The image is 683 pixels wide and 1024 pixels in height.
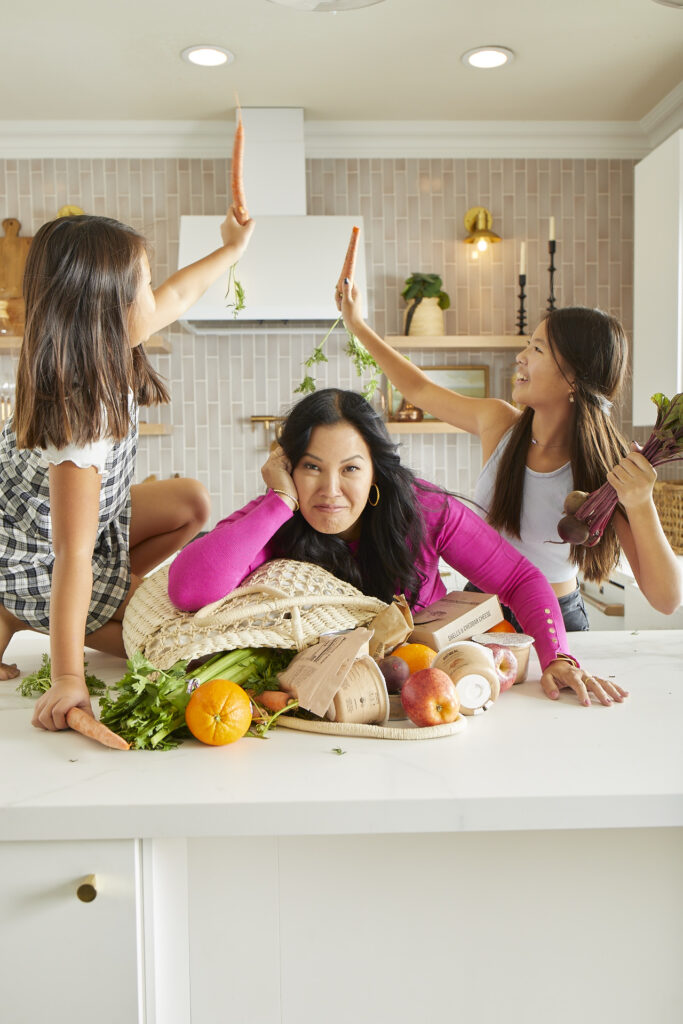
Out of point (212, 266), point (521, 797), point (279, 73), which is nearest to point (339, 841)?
point (521, 797)

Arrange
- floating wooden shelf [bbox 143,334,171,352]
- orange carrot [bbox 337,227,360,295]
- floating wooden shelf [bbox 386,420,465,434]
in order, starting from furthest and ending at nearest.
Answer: floating wooden shelf [bbox 386,420,465,434] < floating wooden shelf [bbox 143,334,171,352] < orange carrot [bbox 337,227,360,295]

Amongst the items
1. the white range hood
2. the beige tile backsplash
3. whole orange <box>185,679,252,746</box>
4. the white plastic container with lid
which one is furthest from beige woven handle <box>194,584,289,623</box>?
the beige tile backsplash

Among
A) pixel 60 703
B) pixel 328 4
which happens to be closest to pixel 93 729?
pixel 60 703

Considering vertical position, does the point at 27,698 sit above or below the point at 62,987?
above

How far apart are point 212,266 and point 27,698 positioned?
94 centimetres

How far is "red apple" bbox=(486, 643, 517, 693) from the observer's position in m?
1.27

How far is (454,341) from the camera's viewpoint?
3732mm

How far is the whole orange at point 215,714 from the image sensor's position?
1060mm

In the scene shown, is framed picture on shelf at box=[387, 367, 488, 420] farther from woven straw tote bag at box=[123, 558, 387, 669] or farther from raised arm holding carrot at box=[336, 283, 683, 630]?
woven straw tote bag at box=[123, 558, 387, 669]

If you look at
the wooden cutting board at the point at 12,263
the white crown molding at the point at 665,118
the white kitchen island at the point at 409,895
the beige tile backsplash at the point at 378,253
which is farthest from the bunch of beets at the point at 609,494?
the wooden cutting board at the point at 12,263

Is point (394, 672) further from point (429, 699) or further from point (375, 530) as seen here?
point (375, 530)

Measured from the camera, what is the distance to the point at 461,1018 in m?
1.03

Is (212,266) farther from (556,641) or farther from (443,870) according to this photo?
(443,870)

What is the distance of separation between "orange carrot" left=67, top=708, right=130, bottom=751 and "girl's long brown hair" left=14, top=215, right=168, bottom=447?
16.0 inches
